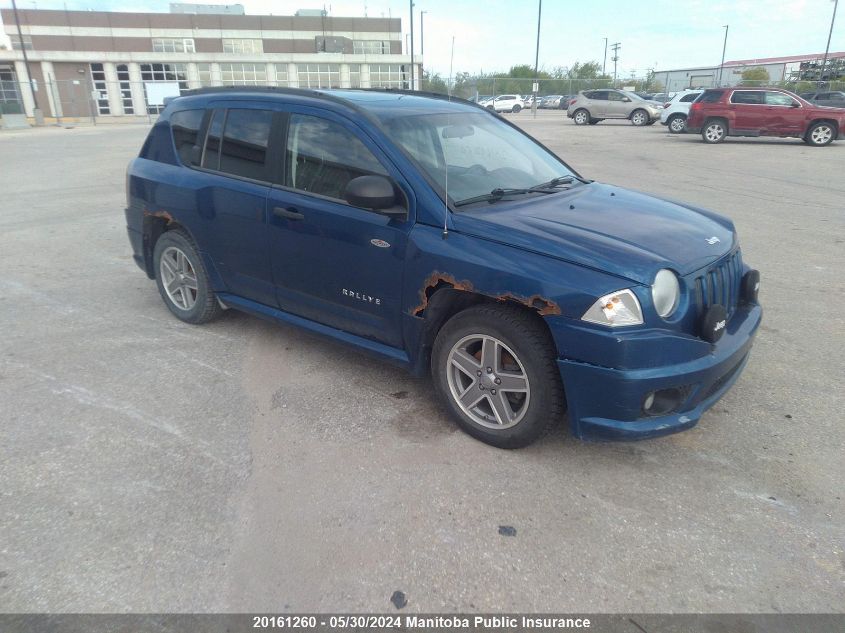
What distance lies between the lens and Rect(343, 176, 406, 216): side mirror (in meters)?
3.30

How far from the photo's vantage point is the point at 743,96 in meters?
18.4

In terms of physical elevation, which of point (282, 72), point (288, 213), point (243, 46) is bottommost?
point (288, 213)

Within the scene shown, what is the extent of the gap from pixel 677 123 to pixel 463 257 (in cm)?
2251

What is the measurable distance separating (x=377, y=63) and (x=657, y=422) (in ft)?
200

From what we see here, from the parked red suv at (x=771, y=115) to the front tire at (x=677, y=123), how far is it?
3.52 m

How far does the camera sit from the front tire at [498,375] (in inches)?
119

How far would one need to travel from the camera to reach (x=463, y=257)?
125 inches

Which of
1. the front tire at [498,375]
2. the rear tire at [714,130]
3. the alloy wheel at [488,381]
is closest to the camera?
the front tire at [498,375]

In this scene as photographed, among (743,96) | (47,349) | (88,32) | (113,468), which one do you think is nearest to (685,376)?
(113,468)

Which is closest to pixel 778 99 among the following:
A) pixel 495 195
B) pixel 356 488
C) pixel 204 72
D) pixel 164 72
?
pixel 495 195

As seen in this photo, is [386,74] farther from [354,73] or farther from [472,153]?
[472,153]

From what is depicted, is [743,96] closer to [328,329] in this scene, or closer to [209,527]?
[328,329]

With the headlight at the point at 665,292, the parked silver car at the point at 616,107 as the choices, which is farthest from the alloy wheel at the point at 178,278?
the parked silver car at the point at 616,107

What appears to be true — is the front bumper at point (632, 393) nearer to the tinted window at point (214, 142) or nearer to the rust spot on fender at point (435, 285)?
the rust spot on fender at point (435, 285)
